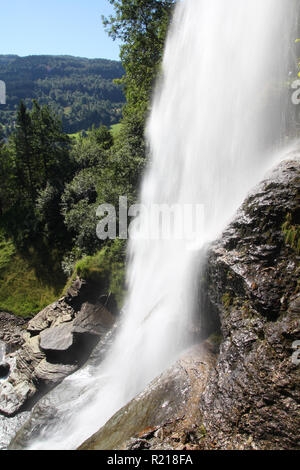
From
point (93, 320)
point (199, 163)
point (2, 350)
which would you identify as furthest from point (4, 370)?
point (199, 163)

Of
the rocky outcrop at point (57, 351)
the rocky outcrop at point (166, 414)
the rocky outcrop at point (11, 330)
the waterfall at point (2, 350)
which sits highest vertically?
the rocky outcrop at point (166, 414)

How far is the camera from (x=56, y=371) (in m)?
15.0

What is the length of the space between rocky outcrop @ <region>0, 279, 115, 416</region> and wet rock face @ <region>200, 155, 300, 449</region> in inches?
365

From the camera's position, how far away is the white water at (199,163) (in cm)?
1072

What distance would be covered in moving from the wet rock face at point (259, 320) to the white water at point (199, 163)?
2118 millimetres

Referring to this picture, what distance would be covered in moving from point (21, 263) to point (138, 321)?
722 inches

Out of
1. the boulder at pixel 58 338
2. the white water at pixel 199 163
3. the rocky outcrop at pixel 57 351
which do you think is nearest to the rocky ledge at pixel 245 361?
the white water at pixel 199 163

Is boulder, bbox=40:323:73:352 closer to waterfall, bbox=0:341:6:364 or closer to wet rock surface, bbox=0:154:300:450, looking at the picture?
wet rock surface, bbox=0:154:300:450

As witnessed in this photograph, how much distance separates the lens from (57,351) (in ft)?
51.1

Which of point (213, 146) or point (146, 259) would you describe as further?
point (146, 259)

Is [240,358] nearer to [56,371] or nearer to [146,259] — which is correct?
Result: [146,259]

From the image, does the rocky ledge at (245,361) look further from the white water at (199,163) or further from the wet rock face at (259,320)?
the white water at (199,163)
